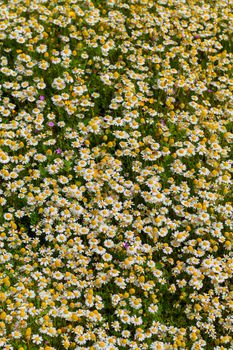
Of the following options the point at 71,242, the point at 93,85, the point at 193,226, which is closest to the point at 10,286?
the point at 71,242

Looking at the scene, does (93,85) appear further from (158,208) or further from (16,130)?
(158,208)

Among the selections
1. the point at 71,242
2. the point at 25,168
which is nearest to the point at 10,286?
the point at 71,242

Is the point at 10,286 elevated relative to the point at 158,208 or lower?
lower

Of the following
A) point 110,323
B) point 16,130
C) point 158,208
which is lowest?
point 110,323

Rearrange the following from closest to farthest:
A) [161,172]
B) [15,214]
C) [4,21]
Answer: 1. [15,214]
2. [161,172]
3. [4,21]

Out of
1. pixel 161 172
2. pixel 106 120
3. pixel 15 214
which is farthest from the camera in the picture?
pixel 106 120

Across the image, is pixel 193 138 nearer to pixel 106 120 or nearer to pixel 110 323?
pixel 106 120

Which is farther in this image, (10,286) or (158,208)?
(158,208)
